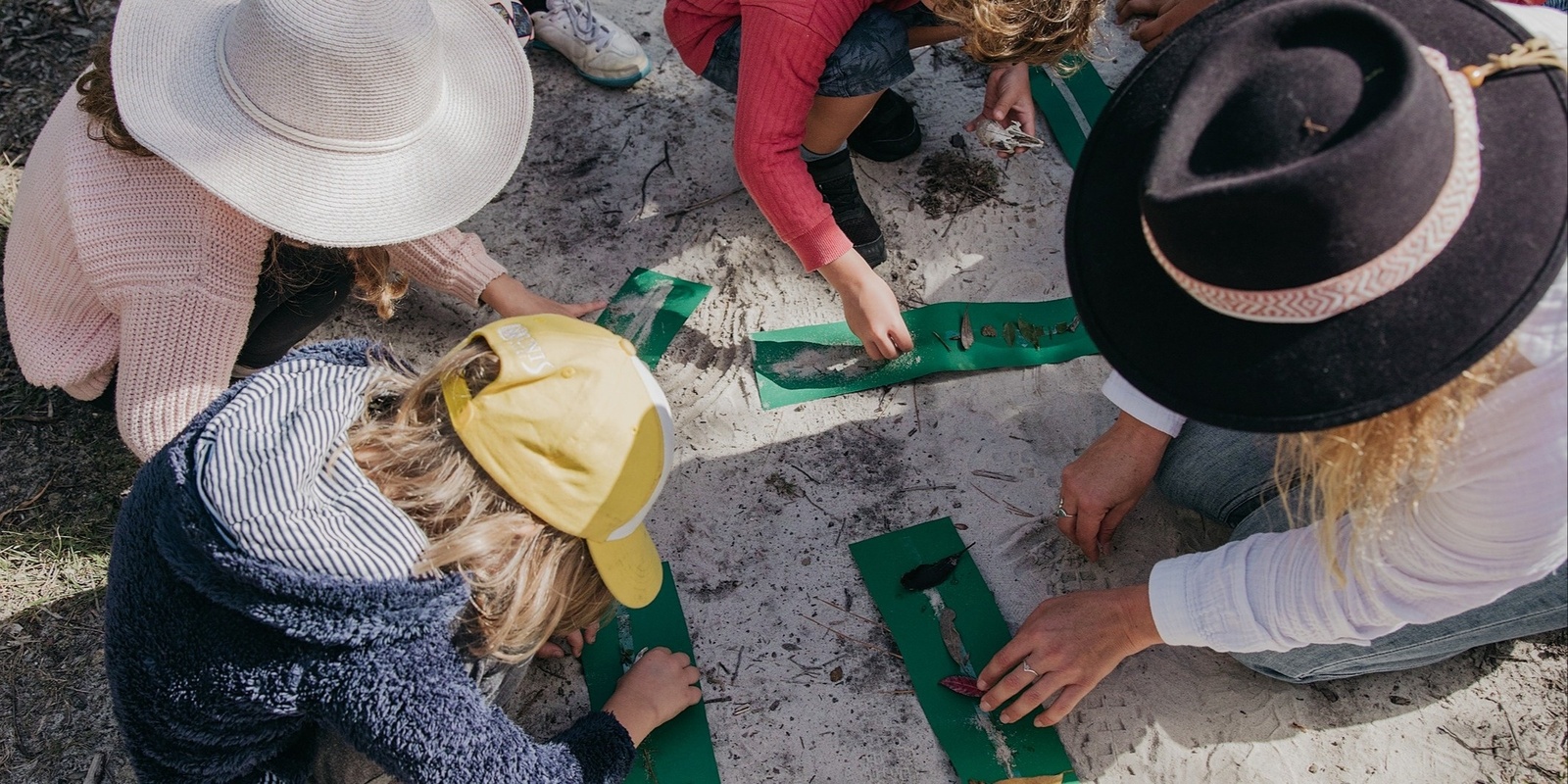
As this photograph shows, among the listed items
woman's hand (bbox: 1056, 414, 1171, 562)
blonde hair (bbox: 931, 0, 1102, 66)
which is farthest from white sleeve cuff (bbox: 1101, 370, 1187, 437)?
blonde hair (bbox: 931, 0, 1102, 66)

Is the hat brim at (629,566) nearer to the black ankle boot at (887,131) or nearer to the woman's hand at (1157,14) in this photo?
the black ankle boot at (887,131)

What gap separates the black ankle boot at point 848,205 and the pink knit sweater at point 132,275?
115 cm

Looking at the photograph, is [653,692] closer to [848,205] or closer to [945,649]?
[945,649]

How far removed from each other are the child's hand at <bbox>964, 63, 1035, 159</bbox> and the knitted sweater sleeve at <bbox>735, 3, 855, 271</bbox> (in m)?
0.51

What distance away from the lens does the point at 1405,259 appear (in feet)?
2.88

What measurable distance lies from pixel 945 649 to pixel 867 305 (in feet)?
2.24

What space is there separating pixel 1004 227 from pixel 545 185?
109cm

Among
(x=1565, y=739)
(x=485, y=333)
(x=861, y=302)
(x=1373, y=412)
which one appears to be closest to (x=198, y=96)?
(x=485, y=333)

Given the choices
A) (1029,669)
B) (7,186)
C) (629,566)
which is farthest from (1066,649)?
(7,186)

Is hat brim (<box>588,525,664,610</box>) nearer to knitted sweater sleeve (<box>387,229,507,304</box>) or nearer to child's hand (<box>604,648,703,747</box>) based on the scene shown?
child's hand (<box>604,648,703,747</box>)

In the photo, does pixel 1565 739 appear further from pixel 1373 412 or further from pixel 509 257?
pixel 509 257

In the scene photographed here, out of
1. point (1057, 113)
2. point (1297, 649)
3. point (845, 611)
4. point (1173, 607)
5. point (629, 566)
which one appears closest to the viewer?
point (629, 566)

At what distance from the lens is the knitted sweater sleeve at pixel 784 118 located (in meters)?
1.86

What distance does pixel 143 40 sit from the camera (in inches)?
58.4
